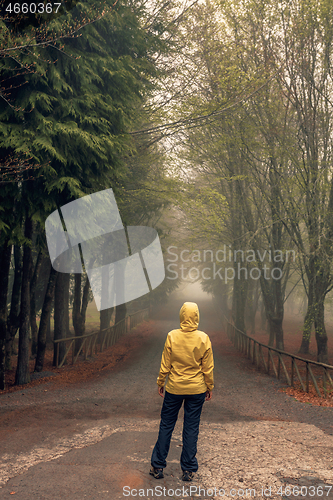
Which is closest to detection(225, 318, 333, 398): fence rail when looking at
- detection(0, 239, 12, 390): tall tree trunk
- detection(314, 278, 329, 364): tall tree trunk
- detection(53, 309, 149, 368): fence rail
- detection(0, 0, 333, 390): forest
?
detection(314, 278, 329, 364): tall tree trunk

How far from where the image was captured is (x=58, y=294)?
42.1 ft

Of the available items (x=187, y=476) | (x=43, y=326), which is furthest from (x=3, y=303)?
(x=187, y=476)

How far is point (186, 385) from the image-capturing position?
3.95m

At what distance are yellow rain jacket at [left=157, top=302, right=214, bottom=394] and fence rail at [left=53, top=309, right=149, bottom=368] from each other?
8.34 m

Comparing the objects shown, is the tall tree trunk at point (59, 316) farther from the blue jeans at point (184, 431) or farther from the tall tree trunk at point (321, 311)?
the tall tree trunk at point (321, 311)

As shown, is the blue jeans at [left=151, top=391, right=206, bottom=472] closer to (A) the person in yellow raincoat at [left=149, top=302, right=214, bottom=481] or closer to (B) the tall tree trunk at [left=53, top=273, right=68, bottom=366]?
(A) the person in yellow raincoat at [left=149, top=302, right=214, bottom=481]

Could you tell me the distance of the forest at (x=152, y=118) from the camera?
7.60 meters

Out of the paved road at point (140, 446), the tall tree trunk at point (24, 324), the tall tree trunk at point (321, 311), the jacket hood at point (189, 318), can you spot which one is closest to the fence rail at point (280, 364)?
the tall tree trunk at point (321, 311)

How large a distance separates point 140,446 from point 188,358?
1.67 meters

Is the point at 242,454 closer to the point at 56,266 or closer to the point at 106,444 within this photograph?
the point at 106,444

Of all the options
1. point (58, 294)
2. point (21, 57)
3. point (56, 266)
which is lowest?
point (58, 294)

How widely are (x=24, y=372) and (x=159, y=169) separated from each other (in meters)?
10.9

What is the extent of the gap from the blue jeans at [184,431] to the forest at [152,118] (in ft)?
14.9

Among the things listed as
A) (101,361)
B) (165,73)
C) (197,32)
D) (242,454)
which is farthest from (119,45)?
(101,361)
